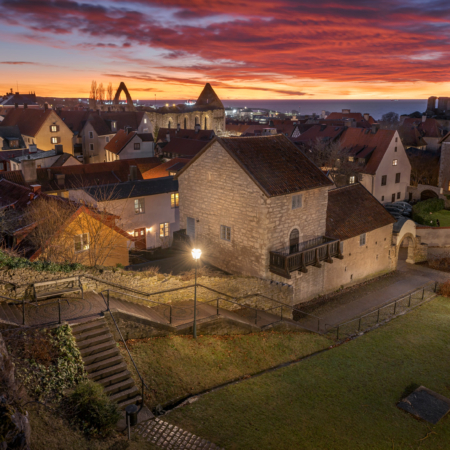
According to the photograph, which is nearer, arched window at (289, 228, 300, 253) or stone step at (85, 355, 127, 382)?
stone step at (85, 355, 127, 382)

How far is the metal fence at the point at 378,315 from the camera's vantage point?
24.9 m

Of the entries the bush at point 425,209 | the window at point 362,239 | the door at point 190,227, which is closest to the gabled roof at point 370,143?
the bush at point 425,209

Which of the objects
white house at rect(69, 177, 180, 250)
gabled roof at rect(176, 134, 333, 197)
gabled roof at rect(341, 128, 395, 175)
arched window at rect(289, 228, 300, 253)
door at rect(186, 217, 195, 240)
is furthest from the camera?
gabled roof at rect(341, 128, 395, 175)

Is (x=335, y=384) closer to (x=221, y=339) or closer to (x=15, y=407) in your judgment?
(x=221, y=339)

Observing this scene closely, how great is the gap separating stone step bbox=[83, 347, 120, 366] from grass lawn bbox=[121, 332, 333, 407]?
0.50 m

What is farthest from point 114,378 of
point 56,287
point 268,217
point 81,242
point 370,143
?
point 370,143

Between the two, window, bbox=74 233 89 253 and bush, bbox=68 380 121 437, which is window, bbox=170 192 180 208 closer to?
window, bbox=74 233 89 253

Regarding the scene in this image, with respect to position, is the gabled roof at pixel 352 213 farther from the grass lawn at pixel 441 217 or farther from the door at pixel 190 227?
the grass lawn at pixel 441 217

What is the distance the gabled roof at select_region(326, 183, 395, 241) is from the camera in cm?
3083

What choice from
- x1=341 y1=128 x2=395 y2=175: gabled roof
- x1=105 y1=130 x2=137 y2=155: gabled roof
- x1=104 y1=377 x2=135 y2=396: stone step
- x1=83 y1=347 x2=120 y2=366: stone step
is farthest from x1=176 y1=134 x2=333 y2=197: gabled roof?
x1=105 y1=130 x2=137 y2=155: gabled roof

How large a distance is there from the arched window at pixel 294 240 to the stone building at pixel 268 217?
6cm

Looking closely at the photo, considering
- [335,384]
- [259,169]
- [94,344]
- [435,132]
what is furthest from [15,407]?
[435,132]

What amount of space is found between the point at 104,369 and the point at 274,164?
16.5 meters

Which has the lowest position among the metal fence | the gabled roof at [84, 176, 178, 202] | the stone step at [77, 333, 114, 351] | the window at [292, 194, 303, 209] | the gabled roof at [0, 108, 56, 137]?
the metal fence
